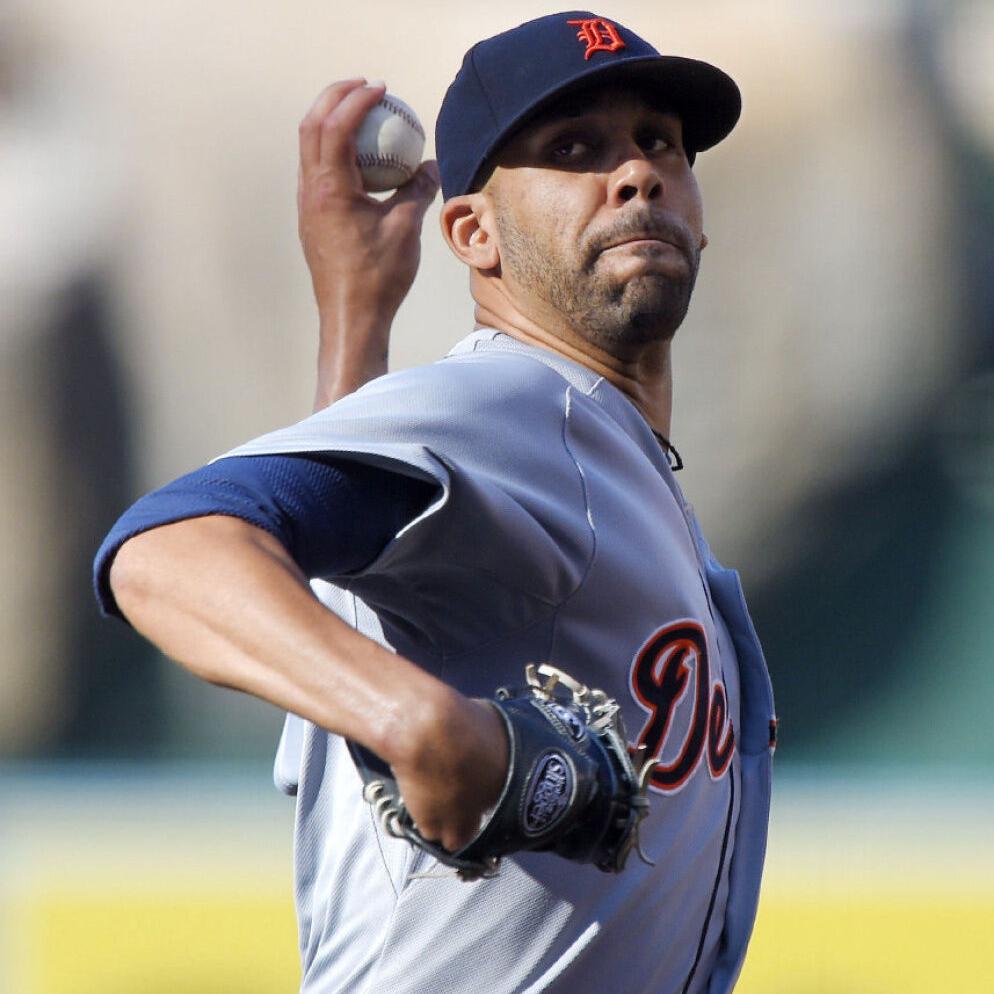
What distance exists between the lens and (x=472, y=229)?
1.76 meters

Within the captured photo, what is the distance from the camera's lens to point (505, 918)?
132 cm

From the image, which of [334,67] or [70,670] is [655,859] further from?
[334,67]

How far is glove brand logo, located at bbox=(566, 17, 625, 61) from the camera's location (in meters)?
1.62

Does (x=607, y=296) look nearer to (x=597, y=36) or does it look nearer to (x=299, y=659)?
(x=597, y=36)

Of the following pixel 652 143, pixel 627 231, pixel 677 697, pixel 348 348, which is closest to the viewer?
pixel 677 697

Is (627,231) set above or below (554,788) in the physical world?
above

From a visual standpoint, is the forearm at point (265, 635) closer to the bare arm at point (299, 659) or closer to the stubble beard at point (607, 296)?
the bare arm at point (299, 659)

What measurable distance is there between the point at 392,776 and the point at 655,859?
0.49 meters

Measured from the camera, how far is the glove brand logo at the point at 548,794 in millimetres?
930

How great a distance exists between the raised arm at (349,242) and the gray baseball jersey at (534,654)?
0.51 m

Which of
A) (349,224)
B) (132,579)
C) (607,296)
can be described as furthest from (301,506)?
(349,224)

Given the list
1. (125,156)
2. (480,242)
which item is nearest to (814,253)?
(125,156)

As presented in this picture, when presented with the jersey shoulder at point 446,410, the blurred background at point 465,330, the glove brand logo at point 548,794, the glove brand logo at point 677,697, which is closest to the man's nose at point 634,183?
the jersey shoulder at point 446,410

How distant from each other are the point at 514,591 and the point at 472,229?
650mm
